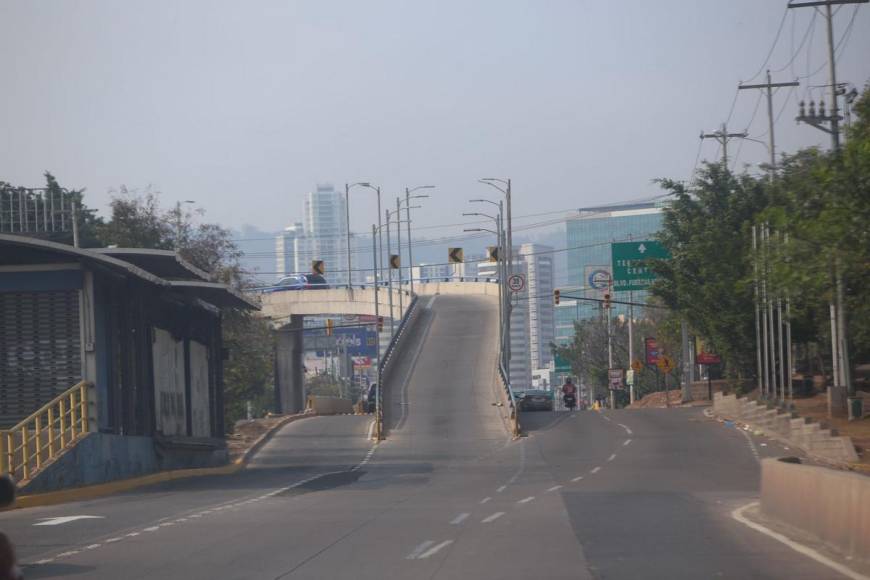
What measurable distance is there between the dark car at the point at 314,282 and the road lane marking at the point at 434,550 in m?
77.9

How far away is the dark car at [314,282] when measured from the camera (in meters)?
96.2

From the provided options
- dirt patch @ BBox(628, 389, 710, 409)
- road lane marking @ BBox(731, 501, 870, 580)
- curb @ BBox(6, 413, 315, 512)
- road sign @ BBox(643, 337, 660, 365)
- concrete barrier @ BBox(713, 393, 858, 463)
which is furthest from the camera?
road sign @ BBox(643, 337, 660, 365)

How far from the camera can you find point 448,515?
68.4 feet

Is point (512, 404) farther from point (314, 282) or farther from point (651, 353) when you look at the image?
point (314, 282)

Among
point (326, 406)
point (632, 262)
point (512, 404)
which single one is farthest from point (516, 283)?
point (512, 404)

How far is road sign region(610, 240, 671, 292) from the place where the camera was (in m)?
63.6

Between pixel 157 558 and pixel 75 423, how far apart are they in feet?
54.2

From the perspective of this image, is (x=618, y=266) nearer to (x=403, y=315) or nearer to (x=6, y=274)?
(x=403, y=315)

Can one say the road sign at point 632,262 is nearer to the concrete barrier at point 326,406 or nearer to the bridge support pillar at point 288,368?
the concrete barrier at point 326,406

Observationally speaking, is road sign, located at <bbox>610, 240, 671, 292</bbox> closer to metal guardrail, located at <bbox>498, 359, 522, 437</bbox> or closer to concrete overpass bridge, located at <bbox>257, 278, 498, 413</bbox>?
metal guardrail, located at <bbox>498, 359, 522, 437</bbox>

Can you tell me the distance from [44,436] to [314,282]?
71.1 meters

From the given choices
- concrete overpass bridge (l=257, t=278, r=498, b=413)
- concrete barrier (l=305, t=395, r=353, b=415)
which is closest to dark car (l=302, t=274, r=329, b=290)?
concrete overpass bridge (l=257, t=278, r=498, b=413)

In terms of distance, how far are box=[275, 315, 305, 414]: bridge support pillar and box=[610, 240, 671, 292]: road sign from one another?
114ft

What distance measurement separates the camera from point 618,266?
2601 inches
